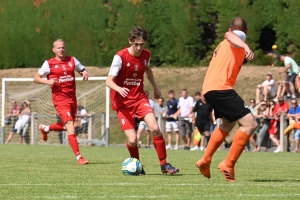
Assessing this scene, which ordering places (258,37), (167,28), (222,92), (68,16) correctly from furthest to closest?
(68,16) < (167,28) < (258,37) < (222,92)

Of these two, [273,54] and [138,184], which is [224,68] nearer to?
[138,184]

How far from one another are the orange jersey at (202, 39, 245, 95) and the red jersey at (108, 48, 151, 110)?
1745 mm

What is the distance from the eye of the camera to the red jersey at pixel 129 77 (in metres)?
11.8

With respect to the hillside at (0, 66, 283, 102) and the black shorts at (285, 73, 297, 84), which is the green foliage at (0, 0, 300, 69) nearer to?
the hillside at (0, 66, 283, 102)

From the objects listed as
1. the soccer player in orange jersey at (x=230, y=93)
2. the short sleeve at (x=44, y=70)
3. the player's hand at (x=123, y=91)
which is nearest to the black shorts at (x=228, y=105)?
the soccer player in orange jersey at (x=230, y=93)

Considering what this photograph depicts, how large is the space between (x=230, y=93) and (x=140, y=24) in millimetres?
27361

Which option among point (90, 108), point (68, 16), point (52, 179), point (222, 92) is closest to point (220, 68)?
point (222, 92)

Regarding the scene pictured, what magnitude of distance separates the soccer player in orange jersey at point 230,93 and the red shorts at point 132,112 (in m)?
1.67

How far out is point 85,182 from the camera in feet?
32.9

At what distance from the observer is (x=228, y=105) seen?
10.1 m

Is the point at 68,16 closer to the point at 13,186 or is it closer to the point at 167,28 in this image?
the point at 167,28

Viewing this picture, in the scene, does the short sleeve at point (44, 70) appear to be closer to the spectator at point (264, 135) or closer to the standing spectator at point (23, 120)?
the spectator at point (264, 135)

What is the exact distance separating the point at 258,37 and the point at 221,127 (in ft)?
77.8

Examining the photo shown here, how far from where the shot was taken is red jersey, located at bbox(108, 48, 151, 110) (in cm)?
1180
